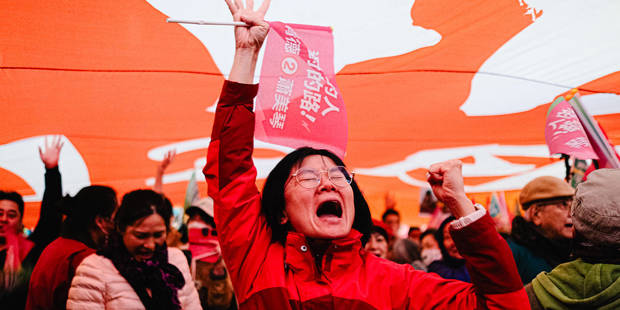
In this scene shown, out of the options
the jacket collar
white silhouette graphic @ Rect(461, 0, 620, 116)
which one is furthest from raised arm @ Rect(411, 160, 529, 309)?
white silhouette graphic @ Rect(461, 0, 620, 116)

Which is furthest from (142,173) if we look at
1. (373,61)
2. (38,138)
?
(373,61)

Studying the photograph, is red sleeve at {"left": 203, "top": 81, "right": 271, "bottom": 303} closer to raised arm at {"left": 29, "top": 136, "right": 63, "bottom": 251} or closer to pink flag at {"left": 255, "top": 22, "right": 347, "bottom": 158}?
pink flag at {"left": 255, "top": 22, "right": 347, "bottom": 158}

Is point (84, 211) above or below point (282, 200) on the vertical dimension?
below

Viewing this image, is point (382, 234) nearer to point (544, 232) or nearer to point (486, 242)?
point (544, 232)

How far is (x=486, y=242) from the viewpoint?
1462 mm

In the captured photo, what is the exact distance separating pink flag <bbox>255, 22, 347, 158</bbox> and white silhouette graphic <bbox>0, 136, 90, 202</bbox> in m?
3.01

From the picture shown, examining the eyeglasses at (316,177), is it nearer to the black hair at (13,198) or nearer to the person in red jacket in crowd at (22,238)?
the person in red jacket in crowd at (22,238)

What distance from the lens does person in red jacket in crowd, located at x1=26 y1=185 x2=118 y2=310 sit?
3172 millimetres

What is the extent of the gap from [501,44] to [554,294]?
1951 mm

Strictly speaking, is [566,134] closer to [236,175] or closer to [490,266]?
[490,266]

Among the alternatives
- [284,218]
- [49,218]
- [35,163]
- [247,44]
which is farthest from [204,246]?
[247,44]

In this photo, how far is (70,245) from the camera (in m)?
3.28

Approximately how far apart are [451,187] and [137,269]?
6.46 feet

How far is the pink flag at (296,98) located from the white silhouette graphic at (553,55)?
1.39 m
